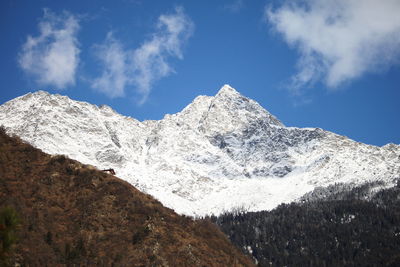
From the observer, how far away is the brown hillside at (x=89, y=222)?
58938mm

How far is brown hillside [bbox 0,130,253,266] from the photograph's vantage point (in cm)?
5894

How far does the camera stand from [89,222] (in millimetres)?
66000

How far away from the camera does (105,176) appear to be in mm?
76688

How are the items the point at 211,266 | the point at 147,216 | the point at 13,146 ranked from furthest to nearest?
the point at 13,146
the point at 147,216
the point at 211,266

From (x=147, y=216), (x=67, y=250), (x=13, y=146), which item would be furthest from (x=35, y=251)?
(x=13, y=146)

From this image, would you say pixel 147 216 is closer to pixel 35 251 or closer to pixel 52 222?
pixel 52 222

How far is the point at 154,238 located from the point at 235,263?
12163mm

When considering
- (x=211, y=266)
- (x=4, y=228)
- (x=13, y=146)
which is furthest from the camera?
(x=13, y=146)

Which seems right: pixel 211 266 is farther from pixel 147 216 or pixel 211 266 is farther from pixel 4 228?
pixel 4 228

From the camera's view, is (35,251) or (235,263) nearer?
(35,251)

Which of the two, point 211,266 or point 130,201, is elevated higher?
point 130,201

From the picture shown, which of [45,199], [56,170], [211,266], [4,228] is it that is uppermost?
[56,170]

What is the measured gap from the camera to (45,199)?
A: 67.2 metres

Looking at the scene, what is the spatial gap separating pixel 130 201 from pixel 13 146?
20.3 m
